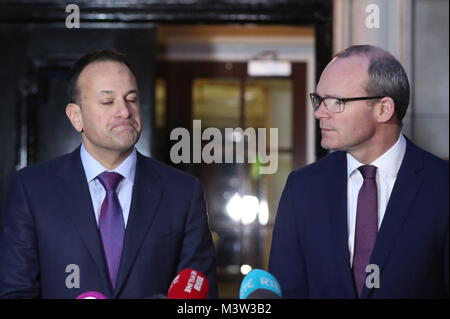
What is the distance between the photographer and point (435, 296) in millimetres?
1053

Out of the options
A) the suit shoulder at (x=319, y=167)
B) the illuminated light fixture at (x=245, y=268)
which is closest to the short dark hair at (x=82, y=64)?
the suit shoulder at (x=319, y=167)

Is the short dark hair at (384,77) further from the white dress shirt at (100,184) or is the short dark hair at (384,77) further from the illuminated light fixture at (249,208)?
the illuminated light fixture at (249,208)

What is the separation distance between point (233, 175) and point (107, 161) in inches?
72.9

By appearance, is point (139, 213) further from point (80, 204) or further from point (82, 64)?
point (82, 64)

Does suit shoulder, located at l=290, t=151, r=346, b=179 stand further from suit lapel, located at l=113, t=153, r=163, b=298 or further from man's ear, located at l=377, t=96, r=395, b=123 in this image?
suit lapel, located at l=113, t=153, r=163, b=298

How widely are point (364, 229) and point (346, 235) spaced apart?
3cm

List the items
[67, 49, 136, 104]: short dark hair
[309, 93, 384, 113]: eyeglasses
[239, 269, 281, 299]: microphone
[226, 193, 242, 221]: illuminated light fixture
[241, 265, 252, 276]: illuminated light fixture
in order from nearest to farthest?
[239, 269, 281, 299]: microphone, [309, 93, 384, 113]: eyeglasses, [67, 49, 136, 104]: short dark hair, [241, 265, 252, 276]: illuminated light fixture, [226, 193, 242, 221]: illuminated light fixture

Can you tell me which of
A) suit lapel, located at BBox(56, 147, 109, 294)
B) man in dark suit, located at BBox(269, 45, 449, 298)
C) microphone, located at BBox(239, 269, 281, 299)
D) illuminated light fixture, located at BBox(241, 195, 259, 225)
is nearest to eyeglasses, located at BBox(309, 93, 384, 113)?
man in dark suit, located at BBox(269, 45, 449, 298)

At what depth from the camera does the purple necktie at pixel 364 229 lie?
1075mm

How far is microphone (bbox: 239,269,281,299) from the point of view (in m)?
0.89

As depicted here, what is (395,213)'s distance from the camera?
107 cm

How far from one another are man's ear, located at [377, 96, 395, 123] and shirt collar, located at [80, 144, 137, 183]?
0.37 meters
